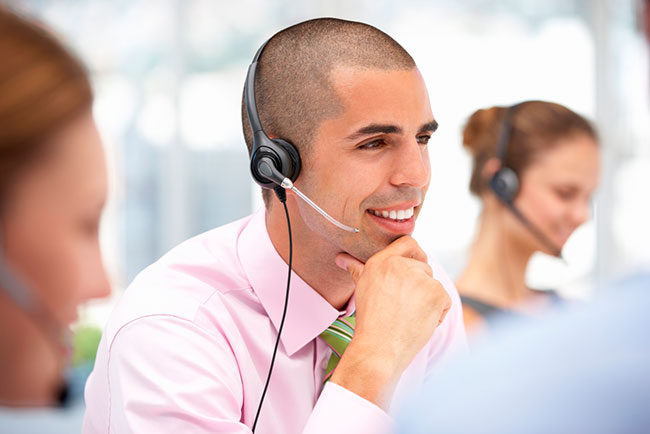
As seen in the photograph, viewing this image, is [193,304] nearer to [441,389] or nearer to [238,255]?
[238,255]

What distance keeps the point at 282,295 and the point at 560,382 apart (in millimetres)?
913

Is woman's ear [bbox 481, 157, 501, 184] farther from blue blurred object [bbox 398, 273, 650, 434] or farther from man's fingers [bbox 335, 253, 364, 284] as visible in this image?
blue blurred object [bbox 398, 273, 650, 434]

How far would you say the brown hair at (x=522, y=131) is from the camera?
89.0 inches

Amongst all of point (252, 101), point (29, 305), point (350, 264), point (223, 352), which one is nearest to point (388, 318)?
point (350, 264)

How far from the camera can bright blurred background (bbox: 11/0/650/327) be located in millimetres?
4180

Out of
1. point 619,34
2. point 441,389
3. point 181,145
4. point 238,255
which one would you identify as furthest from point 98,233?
point 619,34

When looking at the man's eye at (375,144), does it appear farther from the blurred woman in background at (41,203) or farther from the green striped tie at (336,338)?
the blurred woman in background at (41,203)

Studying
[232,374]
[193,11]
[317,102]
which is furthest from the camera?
[193,11]

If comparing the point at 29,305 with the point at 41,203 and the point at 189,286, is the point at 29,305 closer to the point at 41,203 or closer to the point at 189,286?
the point at 41,203

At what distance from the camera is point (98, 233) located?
60cm

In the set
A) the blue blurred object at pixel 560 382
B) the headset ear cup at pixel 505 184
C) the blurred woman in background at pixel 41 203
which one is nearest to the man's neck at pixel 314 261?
the blurred woman in background at pixel 41 203

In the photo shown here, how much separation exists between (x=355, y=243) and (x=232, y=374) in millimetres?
318

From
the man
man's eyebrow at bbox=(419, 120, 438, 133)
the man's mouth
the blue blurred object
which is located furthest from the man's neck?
the blue blurred object

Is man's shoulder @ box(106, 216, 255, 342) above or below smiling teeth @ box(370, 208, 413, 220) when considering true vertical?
below
